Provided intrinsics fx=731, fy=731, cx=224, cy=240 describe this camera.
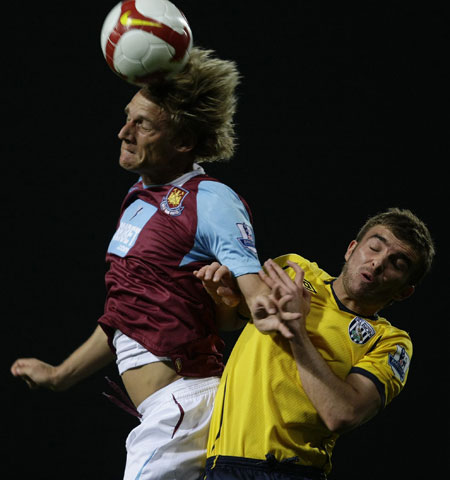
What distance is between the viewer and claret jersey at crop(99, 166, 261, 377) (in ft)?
5.49

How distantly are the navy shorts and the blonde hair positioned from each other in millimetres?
774

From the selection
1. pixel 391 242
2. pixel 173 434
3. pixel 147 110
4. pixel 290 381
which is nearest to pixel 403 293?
pixel 391 242

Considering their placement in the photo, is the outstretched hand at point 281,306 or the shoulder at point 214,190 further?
the shoulder at point 214,190

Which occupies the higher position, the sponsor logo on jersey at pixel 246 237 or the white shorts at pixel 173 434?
the sponsor logo on jersey at pixel 246 237

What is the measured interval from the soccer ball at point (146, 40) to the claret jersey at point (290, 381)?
656 mm

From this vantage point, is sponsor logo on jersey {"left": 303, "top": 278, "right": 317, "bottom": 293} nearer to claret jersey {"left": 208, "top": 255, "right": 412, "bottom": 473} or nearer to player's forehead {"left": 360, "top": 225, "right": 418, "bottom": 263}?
claret jersey {"left": 208, "top": 255, "right": 412, "bottom": 473}

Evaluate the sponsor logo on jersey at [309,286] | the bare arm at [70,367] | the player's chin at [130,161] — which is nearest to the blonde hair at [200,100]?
the player's chin at [130,161]

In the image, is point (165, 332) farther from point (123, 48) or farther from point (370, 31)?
point (370, 31)

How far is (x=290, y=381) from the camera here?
5.47ft

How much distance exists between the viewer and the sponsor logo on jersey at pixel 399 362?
174 cm

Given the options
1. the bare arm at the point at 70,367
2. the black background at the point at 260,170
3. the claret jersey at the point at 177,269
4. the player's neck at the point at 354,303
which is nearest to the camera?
the claret jersey at the point at 177,269

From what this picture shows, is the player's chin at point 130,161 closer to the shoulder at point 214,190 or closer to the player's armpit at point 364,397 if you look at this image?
the shoulder at point 214,190

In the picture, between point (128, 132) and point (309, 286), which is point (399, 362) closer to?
point (309, 286)

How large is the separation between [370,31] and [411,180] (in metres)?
0.81
